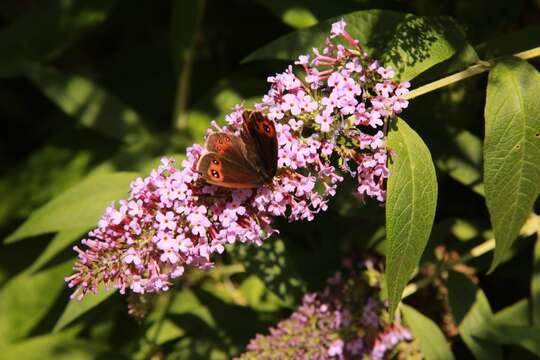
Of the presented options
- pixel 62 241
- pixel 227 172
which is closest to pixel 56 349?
pixel 62 241

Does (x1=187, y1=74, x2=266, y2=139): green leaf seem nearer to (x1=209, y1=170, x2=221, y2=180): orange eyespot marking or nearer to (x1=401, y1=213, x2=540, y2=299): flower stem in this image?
(x1=401, y1=213, x2=540, y2=299): flower stem

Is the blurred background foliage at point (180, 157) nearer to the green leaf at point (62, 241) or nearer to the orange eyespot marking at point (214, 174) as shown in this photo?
the green leaf at point (62, 241)

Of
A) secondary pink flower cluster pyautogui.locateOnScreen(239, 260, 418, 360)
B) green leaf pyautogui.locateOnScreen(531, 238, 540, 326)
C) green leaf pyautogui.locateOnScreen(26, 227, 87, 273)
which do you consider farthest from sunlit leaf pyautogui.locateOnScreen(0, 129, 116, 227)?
green leaf pyautogui.locateOnScreen(531, 238, 540, 326)

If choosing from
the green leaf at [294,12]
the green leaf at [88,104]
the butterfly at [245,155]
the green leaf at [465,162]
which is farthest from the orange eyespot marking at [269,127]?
the green leaf at [88,104]

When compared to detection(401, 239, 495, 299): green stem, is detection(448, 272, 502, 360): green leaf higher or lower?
lower

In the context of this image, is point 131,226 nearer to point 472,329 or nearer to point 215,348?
point 215,348

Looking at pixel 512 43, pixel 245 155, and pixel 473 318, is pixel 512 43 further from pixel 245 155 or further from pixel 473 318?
pixel 245 155
